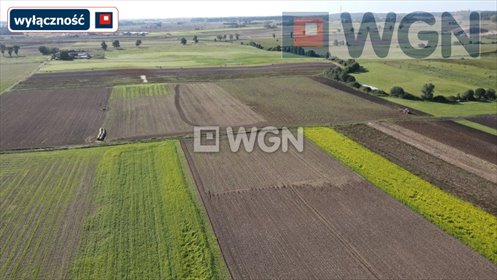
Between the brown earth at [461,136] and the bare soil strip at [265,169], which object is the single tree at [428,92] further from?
the bare soil strip at [265,169]

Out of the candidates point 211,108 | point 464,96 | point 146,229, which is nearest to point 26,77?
point 211,108

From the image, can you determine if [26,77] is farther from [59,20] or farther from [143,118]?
[143,118]

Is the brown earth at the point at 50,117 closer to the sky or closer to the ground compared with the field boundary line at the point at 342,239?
closer to the sky

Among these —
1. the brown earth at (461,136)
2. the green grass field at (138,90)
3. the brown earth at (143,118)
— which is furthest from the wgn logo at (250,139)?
the green grass field at (138,90)

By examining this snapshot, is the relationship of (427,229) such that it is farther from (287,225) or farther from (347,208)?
(287,225)

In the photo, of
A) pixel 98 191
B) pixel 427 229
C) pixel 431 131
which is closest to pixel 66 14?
pixel 98 191

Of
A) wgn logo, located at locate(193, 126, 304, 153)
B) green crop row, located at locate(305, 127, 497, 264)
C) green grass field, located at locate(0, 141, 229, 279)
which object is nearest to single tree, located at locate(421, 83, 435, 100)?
green crop row, located at locate(305, 127, 497, 264)
